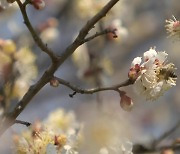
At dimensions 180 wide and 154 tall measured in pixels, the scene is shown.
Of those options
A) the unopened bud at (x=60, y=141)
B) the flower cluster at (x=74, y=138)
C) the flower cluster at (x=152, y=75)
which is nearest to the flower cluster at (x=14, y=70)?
the flower cluster at (x=74, y=138)

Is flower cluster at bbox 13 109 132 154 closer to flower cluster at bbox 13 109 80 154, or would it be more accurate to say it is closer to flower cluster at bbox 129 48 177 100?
flower cluster at bbox 13 109 80 154

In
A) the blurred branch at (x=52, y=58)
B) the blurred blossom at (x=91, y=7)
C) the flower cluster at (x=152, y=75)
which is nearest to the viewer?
the blurred branch at (x=52, y=58)

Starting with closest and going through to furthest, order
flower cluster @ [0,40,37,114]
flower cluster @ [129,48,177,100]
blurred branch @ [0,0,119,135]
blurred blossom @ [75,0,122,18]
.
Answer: blurred branch @ [0,0,119,135], flower cluster @ [129,48,177,100], flower cluster @ [0,40,37,114], blurred blossom @ [75,0,122,18]

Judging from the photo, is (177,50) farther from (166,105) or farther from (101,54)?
(101,54)

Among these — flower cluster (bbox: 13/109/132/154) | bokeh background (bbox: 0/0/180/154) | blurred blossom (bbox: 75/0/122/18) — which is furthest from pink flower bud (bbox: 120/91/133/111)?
blurred blossom (bbox: 75/0/122/18)

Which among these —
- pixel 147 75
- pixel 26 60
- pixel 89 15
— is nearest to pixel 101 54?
pixel 89 15

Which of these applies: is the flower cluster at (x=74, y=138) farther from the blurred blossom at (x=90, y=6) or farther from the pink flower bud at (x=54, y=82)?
the blurred blossom at (x=90, y=6)

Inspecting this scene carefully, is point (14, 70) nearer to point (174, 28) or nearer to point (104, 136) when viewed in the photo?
point (104, 136)
